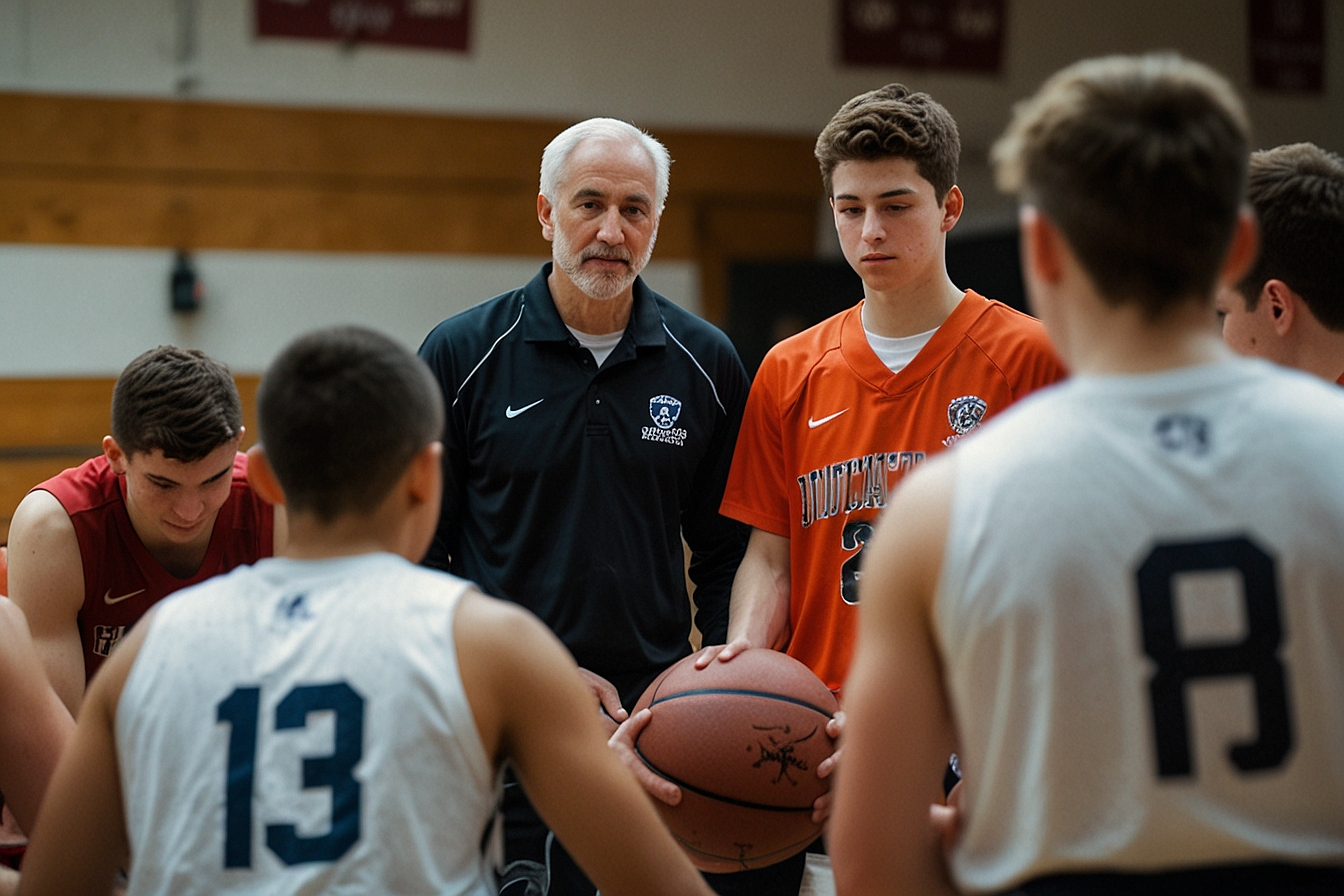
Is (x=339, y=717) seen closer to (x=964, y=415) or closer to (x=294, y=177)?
(x=964, y=415)

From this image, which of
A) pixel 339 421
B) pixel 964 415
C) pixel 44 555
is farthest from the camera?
pixel 44 555

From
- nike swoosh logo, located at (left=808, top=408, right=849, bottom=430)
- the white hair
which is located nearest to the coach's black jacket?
the white hair

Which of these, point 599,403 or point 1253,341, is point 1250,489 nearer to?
point 1253,341

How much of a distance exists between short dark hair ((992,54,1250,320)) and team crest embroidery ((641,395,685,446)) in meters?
1.88

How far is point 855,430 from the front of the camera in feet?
9.66

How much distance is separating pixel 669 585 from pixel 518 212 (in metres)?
5.67

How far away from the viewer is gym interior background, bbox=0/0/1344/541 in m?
7.64

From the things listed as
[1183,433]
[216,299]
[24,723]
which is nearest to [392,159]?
[216,299]

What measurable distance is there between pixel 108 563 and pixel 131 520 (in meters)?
0.12

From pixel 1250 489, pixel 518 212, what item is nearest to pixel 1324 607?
pixel 1250 489

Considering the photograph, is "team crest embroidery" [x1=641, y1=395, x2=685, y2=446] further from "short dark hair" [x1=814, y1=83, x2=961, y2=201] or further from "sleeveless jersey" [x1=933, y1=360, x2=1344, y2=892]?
"sleeveless jersey" [x1=933, y1=360, x2=1344, y2=892]

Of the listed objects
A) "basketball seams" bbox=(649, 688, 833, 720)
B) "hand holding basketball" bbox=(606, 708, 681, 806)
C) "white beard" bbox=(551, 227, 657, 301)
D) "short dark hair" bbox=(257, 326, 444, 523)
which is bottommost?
"hand holding basketball" bbox=(606, 708, 681, 806)

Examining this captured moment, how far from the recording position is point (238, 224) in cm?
803

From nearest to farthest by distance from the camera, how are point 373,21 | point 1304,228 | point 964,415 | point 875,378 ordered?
point 1304,228
point 964,415
point 875,378
point 373,21
